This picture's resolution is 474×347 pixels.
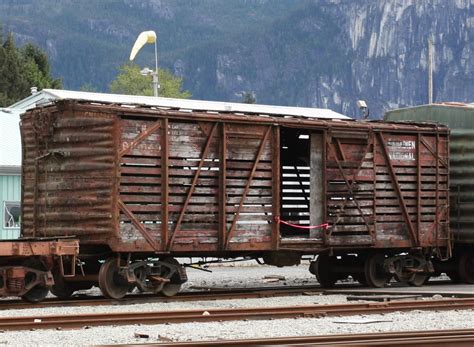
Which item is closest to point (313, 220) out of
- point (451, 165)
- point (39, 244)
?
point (451, 165)

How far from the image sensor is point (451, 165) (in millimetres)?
23172

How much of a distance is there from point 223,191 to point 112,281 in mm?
2650

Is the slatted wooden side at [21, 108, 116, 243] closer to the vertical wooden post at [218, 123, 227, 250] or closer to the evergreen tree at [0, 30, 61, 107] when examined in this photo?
the vertical wooden post at [218, 123, 227, 250]

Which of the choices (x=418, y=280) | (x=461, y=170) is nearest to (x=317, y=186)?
(x=418, y=280)

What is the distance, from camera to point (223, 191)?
62.3 ft

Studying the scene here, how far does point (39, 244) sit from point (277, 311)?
4.20 metres

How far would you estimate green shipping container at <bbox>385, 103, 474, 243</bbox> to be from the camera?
2258 centimetres

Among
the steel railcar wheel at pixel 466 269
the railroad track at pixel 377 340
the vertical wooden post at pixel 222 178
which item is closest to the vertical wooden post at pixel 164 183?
A: the vertical wooden post at pixel 222 178

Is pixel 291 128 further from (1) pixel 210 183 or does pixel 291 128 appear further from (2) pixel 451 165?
(2) pixel 451 165

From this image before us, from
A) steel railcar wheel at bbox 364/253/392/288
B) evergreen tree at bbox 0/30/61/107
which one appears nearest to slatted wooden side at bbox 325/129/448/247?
steel railcar wheel at bbox 364/253/392/288

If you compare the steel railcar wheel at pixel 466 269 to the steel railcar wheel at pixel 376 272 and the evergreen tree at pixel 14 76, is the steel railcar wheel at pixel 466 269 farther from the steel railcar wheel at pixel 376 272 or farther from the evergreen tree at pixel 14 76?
the evergreen tree at pixel 14 76

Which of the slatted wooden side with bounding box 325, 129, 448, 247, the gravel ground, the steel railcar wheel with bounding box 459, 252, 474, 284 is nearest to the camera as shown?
the gravel ground

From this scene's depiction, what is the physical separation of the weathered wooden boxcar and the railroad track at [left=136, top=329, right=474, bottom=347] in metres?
7.00

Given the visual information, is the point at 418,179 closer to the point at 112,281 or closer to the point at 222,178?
the point at 222,178
